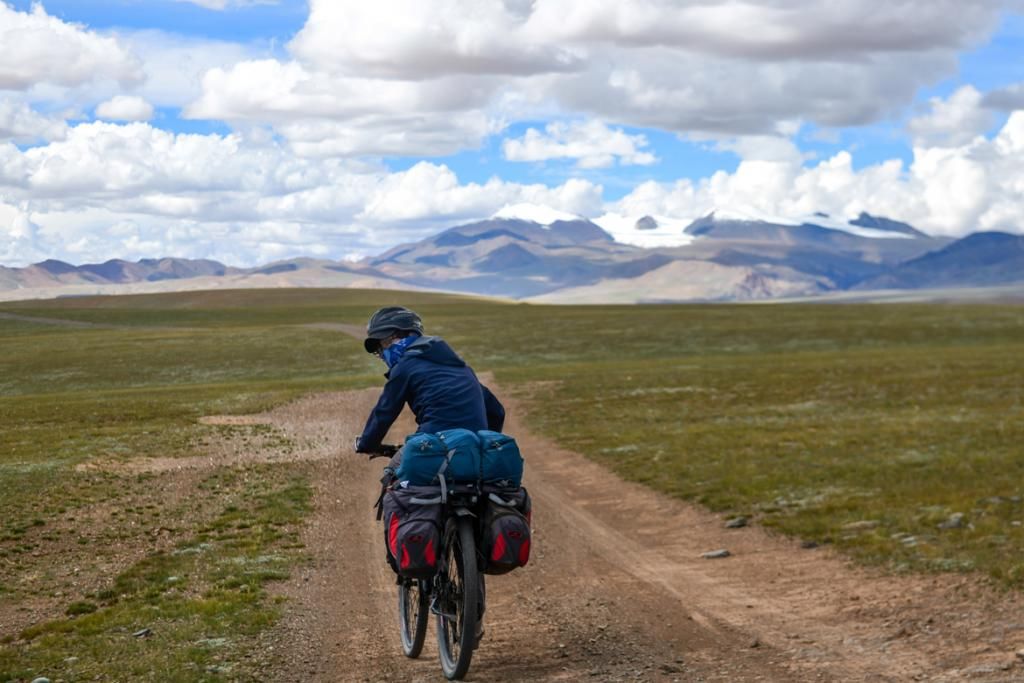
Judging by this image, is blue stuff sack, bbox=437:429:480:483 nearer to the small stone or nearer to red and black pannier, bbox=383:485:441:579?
red and black pannier, bbox=383:485:441:579

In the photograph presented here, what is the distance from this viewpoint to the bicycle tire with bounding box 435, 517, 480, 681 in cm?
964

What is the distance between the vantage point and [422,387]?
1041 cm

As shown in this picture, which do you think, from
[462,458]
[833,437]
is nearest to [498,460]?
[462,458]

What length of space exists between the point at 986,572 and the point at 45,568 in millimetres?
13385

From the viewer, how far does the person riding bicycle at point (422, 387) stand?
10.4 m

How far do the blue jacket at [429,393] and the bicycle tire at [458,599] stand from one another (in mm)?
1028

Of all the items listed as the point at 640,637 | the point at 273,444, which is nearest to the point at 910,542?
the point at 640,637

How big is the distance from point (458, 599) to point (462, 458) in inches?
53.4

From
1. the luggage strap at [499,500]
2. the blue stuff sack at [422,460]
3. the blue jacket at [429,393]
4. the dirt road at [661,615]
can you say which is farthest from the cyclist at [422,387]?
the dirt road at [661,615]

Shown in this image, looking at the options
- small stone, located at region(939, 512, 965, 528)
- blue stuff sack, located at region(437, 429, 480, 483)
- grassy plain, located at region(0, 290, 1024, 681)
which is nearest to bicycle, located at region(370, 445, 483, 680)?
blue stuff sack, located at region(437, 429, 480, 483)

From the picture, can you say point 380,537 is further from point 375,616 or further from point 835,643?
point 835,643

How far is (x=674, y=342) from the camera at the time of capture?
83.3m

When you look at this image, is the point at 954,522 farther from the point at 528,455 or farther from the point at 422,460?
the point at 528,455

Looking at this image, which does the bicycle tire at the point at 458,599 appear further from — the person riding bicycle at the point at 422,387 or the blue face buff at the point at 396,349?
the blue face buff at the point at 396,349
